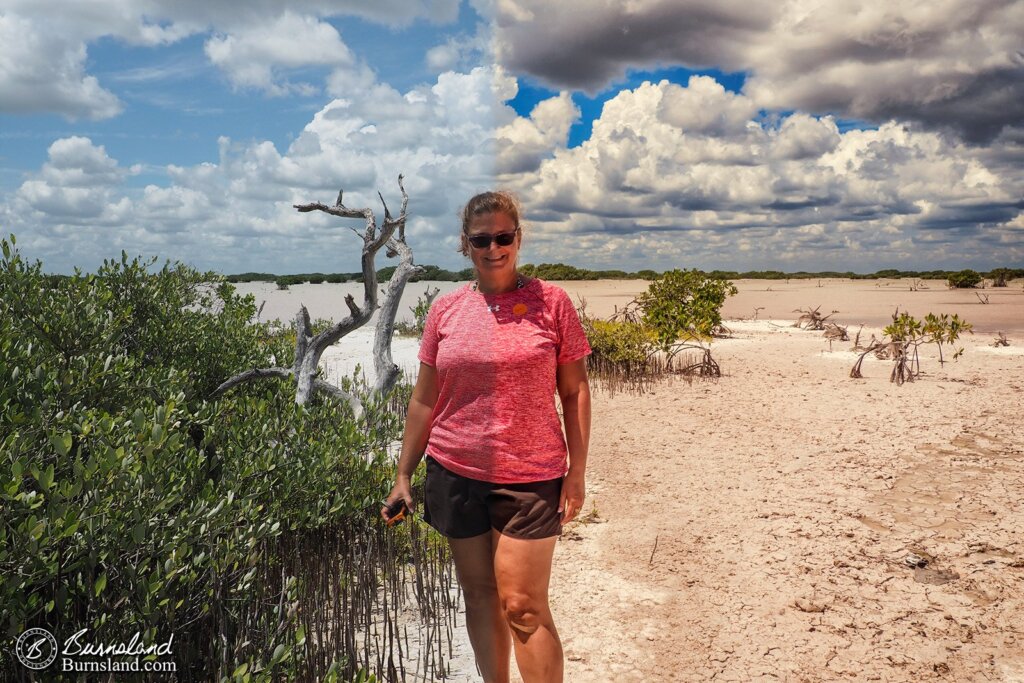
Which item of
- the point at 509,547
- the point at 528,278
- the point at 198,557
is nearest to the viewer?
the point at 509,547

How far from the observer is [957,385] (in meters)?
11.8

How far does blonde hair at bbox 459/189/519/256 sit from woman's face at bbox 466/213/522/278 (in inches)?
0.8

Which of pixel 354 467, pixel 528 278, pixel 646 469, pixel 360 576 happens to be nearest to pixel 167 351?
pixel 354 467

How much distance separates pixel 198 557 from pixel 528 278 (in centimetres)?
203

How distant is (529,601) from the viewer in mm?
2697

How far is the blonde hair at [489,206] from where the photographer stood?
112 inches

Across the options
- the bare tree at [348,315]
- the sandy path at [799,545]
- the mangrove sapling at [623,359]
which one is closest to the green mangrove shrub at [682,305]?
the mangrove sapling at [623,359]

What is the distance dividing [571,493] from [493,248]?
3.39 feet

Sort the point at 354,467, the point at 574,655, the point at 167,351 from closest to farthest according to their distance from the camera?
the point at 574,655 → the point at 354,467 → the point at 167,351

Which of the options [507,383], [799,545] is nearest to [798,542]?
[799,545]

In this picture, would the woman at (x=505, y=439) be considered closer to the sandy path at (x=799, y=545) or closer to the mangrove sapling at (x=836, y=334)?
the sandy path at (x=799, y=545)

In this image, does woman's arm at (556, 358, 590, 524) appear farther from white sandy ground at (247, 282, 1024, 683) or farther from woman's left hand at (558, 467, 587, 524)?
white sandy ground at (247, 282, 1024, 683)

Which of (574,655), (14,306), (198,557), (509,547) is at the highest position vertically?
(14,306)

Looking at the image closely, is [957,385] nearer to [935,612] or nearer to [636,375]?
[636,375]
